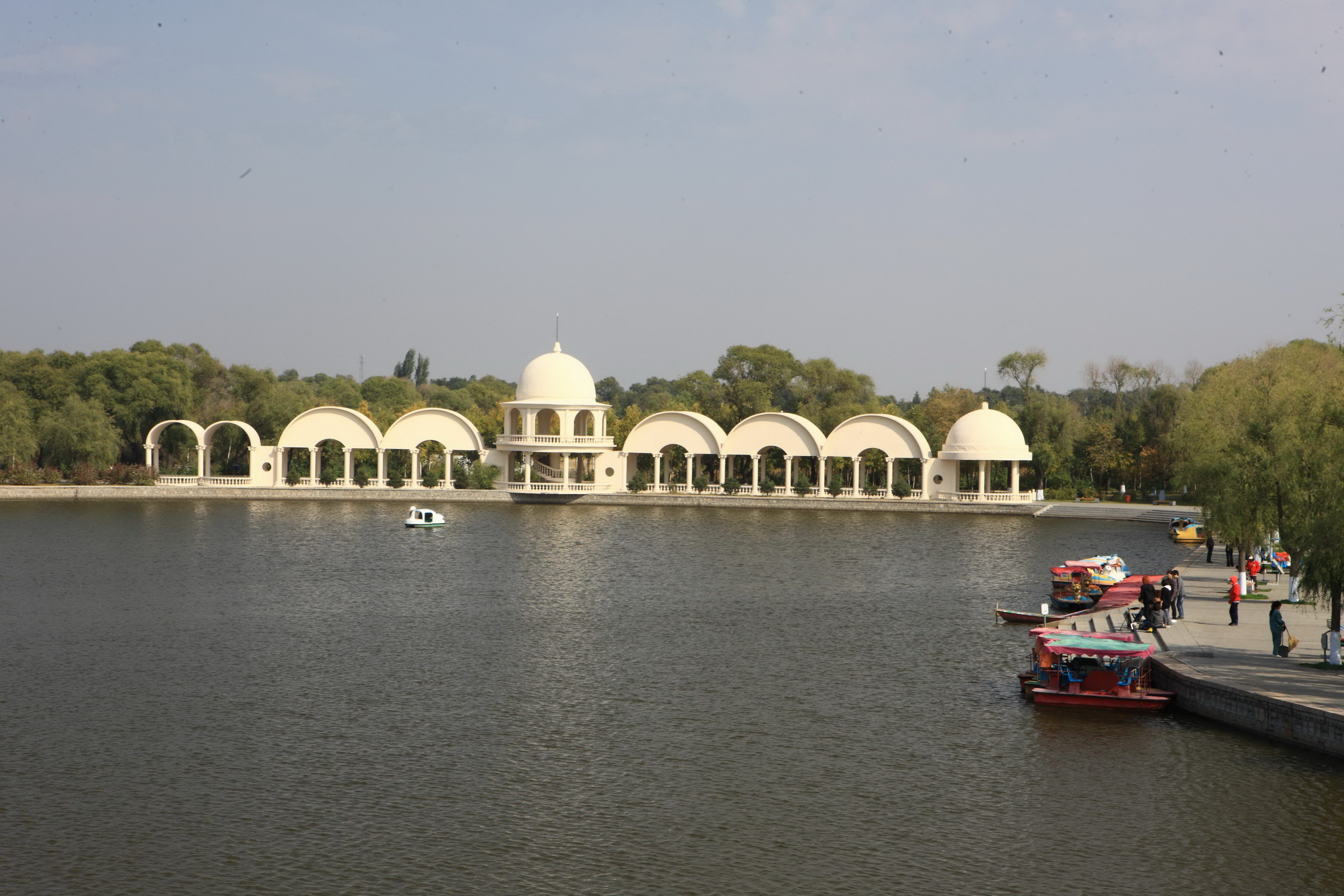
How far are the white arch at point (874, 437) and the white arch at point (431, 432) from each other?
1887 cm

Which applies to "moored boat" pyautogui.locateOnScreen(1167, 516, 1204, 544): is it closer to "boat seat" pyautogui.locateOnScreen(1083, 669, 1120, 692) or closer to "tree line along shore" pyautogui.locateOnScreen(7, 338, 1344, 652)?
"tree line along shore" pyautogui.locateOnScreen(7, 338, 1344, 652)

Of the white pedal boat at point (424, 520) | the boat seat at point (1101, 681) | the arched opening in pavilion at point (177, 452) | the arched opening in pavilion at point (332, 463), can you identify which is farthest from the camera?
the arched opening in pavilion at point (332, 463)

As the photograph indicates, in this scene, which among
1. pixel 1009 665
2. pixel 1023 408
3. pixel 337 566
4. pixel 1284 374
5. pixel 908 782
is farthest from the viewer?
pixel 1023 408

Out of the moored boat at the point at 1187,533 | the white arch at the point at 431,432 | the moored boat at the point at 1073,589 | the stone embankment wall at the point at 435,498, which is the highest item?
the white arch at the point at 431,432

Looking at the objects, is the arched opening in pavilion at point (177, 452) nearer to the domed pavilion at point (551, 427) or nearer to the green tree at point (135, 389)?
the green tree at point (135, 389)

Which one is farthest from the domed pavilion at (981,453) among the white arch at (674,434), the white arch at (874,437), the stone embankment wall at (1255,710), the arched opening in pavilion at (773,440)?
the stone embankment wall at (1255,710)

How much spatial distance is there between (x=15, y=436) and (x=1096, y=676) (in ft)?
199

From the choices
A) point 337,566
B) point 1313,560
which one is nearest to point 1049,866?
point 1313,560

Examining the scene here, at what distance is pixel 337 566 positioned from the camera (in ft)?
113

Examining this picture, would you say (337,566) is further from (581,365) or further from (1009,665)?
(581,365)

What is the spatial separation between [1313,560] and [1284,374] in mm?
14892

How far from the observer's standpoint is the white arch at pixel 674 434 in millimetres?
62156

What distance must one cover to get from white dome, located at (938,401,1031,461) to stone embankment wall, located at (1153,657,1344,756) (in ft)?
130

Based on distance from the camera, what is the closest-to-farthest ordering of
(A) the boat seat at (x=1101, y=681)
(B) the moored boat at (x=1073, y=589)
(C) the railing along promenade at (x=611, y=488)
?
(A) the boat seat at (x=1101, y=681)
(B) the moored boat at (x=1073, y=589)
(C) the railing along promenade at (x=611, y=488)
